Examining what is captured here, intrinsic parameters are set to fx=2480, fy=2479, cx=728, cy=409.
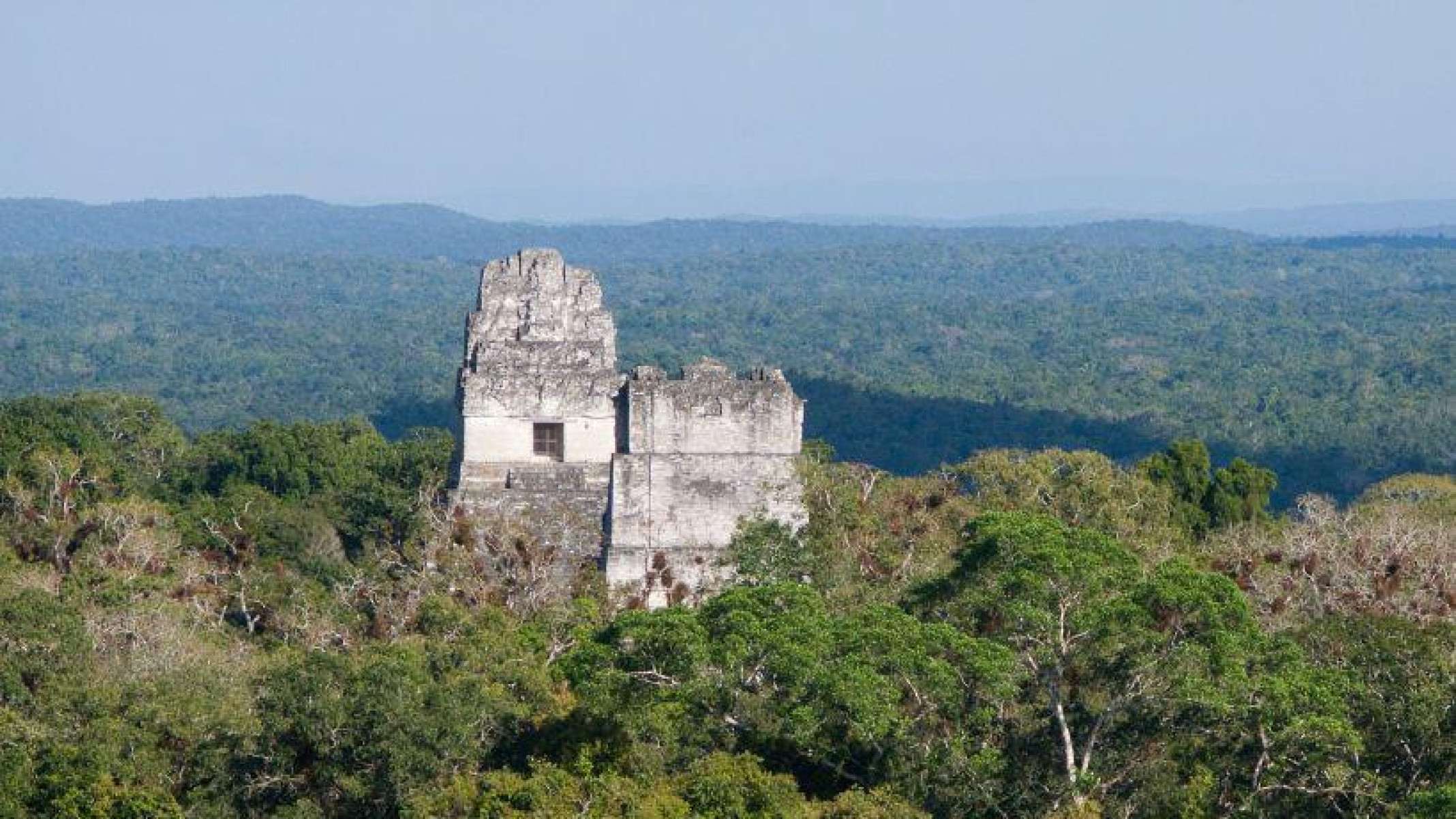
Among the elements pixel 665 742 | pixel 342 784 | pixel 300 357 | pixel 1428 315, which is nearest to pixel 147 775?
pixel 342 784

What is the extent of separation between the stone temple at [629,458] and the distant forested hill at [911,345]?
45.2m

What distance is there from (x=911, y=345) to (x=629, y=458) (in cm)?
10340

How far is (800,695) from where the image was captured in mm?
18828

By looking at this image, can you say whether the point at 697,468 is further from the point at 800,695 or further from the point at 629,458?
the point at 800,695

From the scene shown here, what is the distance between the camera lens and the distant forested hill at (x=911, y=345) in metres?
83.1

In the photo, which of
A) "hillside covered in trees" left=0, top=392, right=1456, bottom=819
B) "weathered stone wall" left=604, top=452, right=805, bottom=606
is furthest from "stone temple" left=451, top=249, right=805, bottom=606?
"hillside covered in trees" left=0, top=392, right=1456, bottom=819

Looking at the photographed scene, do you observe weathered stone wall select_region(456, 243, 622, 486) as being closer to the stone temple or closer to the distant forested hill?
the stone temple

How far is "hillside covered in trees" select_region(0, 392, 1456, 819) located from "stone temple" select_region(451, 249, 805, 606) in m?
1.09

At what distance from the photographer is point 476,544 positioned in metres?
26.6

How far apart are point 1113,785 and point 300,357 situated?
105 metres

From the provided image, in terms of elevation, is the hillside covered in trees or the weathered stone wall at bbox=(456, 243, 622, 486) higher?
A: the weathered stone wall at bbox=(456, 243, 622, 486)

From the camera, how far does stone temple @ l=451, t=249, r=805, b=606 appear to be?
2644 centimetres

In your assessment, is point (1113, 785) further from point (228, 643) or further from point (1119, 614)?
point (228, 643)

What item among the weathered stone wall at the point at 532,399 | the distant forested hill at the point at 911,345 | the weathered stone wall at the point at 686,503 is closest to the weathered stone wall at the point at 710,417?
the weathered stone wall at the point at 686,503
